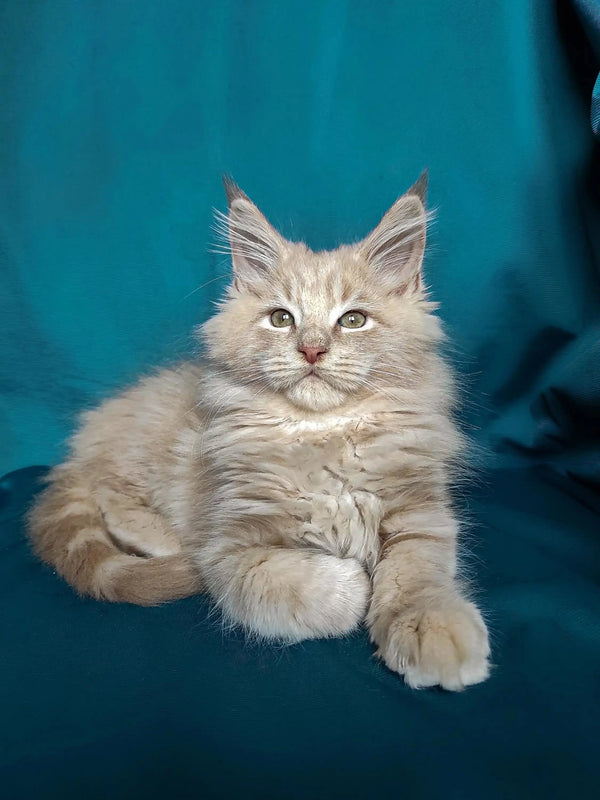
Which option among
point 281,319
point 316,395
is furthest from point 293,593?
→ point 281,319

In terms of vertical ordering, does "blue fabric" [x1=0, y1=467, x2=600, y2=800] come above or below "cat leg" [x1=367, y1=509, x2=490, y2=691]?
below

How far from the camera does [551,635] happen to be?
1365 mm

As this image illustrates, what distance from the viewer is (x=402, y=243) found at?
166 cm

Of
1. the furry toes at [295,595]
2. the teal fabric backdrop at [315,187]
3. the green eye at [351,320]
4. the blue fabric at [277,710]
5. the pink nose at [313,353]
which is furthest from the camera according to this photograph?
the teal fabric backdrop at [315,187]

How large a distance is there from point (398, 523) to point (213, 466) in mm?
473

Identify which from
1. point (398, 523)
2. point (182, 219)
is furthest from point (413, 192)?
point (182, 219)

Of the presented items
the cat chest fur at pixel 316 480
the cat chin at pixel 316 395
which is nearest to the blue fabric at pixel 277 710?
the cat chest fur at pixel 316 480

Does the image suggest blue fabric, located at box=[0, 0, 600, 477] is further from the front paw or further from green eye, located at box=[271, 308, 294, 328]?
the front paw

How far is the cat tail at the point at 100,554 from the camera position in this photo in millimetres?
1500

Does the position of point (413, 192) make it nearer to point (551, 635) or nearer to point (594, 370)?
point (594, 370)

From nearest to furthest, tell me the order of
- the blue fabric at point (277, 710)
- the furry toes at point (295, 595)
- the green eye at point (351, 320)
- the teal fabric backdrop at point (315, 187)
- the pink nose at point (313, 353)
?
the blue fabric at point (277, 710), the furry toes at point (295, 595), the pink nose at point (313, 353), the green eye at point (351, 320), the teal fabric backdrop at point (315, 187)

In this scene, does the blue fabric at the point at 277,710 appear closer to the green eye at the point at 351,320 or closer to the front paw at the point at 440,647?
the front paw at the point at 440,647

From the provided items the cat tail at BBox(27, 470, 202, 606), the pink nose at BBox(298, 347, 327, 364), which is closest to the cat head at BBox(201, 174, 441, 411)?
the pink nose at BBox(298, 347, 327, 364)

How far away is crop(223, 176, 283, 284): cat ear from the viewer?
169 cm
